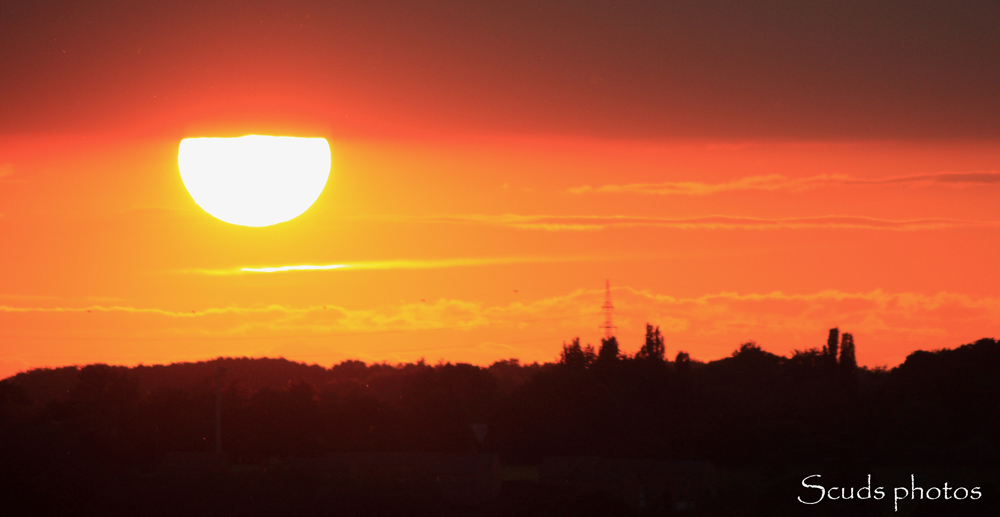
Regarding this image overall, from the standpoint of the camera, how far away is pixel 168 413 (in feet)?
336

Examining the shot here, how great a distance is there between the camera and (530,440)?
112312 millimetres

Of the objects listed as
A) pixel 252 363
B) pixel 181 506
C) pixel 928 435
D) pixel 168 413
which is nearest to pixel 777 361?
pixel 928 435

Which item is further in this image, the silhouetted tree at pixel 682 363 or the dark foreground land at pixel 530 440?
the silhouetted tree at pixel 682 363

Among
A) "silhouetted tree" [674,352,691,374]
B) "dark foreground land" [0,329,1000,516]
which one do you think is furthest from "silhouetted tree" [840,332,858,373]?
"silhouetted tree" [674,352,691,374]

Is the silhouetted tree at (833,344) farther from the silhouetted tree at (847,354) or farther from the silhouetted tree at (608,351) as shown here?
the silhouetted tree at (608,351)

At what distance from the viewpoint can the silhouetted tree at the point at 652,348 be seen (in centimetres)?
13062

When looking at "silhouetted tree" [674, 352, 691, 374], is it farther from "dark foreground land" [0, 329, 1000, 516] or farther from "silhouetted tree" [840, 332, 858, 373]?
"silhouetted tree" [840, 332, 858, 373]

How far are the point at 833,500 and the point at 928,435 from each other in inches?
1971

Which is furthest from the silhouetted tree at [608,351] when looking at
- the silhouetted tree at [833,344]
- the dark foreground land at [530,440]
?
the silhouetted tree at [833,344]

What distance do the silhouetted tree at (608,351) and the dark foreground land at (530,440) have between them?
0.52 ft

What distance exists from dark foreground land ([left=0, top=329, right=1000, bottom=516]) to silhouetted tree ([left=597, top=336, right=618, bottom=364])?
16cm

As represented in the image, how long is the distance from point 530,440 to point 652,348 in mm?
24668

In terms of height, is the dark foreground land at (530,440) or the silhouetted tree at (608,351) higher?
the silhouetted tree at (608,351)

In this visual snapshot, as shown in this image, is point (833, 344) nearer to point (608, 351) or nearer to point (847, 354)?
point (847, 354)
